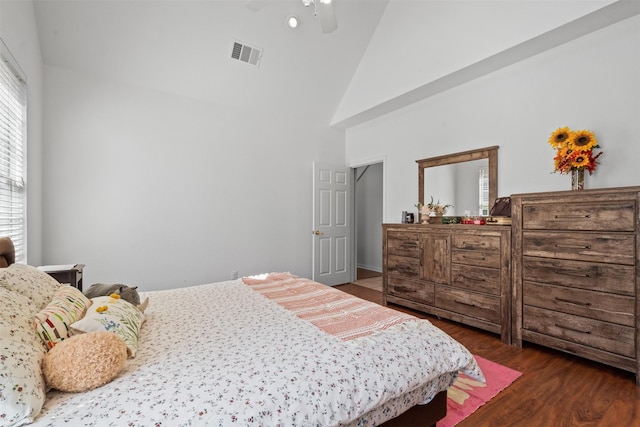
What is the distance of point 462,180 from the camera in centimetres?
355

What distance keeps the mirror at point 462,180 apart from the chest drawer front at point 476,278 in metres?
0.73

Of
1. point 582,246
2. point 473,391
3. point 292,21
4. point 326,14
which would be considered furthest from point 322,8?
point 473,391

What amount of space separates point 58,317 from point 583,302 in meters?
3.26

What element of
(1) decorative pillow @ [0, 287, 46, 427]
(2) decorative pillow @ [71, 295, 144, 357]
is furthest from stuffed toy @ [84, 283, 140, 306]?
(1) decorative pillow @ [0, 287, 46, 427]

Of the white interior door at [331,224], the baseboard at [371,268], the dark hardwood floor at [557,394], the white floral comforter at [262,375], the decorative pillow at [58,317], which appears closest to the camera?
the white floral comforter at [262,375]

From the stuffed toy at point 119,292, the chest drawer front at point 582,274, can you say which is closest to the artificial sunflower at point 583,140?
the chest drawer front at point 582,274

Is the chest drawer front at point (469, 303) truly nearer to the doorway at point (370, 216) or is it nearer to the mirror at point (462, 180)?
the mirror at point (462, 180)

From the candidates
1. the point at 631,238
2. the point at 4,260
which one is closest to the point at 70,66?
the point at 4,260

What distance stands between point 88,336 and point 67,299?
442 mm

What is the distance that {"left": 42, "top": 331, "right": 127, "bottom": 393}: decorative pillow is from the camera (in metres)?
0.97

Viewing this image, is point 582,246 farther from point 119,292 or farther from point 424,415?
point 119,292

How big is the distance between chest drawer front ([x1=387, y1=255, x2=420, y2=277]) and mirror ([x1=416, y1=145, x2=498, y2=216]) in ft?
2.57

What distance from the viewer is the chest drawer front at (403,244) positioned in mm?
3492

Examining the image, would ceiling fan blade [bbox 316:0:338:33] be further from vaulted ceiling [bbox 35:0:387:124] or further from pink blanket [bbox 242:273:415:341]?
pink blanket [bbox 242:273:415:341]
